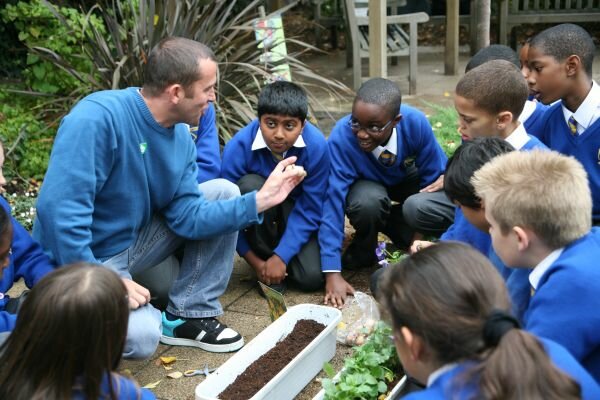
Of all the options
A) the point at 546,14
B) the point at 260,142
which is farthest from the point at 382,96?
the point at 546,14

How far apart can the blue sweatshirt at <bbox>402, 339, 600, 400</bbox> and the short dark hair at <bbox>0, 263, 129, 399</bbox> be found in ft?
2.45

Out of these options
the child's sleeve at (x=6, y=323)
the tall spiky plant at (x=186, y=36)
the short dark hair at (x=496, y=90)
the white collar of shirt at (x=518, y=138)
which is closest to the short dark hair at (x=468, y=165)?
the white collar of shirt at (x=518, y=138)

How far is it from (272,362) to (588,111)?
1.90 m

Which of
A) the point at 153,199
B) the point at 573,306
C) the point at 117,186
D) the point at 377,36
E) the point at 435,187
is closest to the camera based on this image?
the point at 573,306

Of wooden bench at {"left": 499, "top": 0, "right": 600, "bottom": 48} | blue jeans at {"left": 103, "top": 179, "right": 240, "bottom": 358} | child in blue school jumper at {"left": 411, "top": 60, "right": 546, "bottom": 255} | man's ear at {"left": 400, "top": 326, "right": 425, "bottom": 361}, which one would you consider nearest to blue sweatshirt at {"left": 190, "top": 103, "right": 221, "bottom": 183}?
blue jeans at {"left": 103, "top": 179, "right": 240, "bottom": 358}

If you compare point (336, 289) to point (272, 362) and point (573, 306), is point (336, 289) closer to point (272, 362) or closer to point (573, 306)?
point (272, 362)

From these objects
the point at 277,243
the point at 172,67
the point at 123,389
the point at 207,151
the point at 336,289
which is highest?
the point at 172,67

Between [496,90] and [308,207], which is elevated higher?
[496,90]

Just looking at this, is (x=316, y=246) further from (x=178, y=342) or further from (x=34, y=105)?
(x=34, y=105)

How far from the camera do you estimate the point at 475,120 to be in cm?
343

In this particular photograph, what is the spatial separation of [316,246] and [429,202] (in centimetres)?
63

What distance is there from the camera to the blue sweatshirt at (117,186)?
115 inches

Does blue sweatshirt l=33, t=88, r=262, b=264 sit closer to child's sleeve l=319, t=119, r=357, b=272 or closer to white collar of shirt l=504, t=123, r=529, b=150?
child's sleeve l=319, t=119, r=357, b=272

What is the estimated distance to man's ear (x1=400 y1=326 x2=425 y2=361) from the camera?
1770 millimetres
